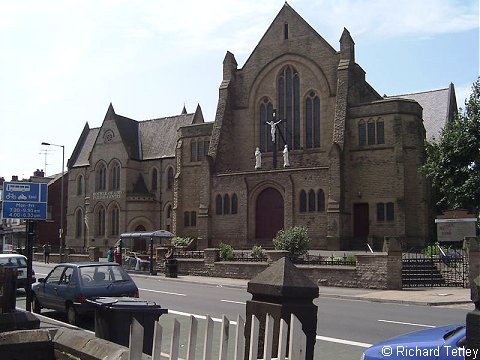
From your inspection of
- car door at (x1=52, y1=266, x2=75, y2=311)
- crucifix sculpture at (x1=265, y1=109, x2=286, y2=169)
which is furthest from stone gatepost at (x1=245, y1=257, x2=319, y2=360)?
crucifix sculpture at (x1=265, y1=109, x2=286, y2=169)

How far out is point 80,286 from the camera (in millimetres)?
13172

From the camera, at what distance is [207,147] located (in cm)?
4756

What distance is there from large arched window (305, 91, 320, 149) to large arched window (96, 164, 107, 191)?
972 inches

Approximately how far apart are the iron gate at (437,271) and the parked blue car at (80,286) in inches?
599

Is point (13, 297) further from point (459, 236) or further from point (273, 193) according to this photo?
point (273, 193)

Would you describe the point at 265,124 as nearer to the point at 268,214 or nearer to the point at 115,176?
the point at 268,214

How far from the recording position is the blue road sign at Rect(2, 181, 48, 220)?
45.5 ft

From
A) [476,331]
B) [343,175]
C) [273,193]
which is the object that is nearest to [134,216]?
[273,193]

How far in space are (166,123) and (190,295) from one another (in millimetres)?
41332

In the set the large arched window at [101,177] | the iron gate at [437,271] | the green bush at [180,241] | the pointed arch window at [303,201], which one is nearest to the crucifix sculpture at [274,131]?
the pointed arch window at [303,201]

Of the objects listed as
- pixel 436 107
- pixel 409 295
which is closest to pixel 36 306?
pixel 409 295

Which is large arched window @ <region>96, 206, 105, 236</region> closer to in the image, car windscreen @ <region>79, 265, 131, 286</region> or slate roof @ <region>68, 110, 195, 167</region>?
slate roof @ <region>68, 110, 195, 167</region>

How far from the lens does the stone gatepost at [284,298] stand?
5009 millimetres

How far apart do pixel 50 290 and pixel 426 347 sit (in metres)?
10.8
